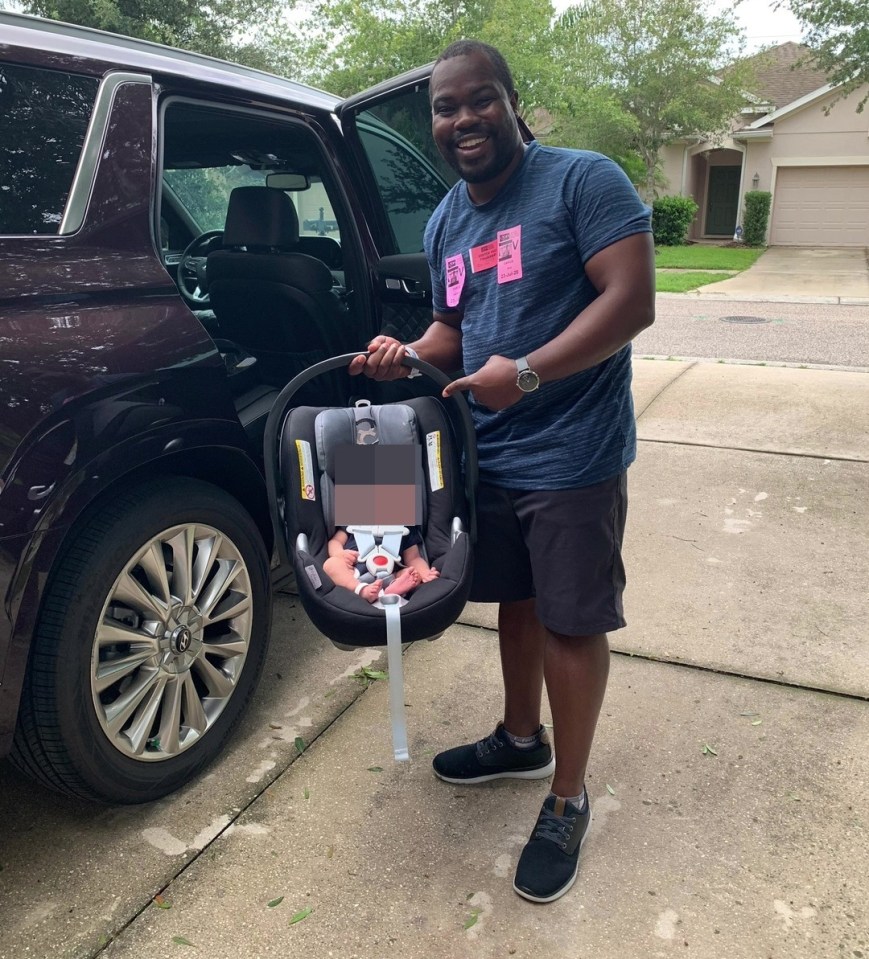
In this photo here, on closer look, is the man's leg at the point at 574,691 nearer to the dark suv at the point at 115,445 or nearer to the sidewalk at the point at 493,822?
the sidewalk at the point at 493,822

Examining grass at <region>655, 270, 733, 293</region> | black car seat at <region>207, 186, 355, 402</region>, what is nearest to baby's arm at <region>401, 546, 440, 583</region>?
black car seat at <region>207, 186, 355, 402</region>

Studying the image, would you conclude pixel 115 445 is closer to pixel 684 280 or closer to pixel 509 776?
pixel 509 776

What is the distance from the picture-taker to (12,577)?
5.82 feet

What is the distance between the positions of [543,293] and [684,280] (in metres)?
15.7

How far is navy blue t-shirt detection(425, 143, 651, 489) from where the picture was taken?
178 cm

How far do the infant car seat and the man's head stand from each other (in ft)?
1.50

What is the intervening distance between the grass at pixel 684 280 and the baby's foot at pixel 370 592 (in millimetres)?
13885

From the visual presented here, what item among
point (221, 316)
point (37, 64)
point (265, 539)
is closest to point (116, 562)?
point (265, 539)

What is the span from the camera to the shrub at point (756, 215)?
24891mm

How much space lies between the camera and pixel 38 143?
1.96 metres

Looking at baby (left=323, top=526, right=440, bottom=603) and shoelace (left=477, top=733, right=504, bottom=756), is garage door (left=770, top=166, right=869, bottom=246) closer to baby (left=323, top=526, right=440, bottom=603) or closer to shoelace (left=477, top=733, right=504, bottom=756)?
shoelace (left=477, top=733, right=504, bottom=756)

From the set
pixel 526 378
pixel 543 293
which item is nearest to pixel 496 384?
pixel 526 378

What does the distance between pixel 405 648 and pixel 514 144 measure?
73.4 inches

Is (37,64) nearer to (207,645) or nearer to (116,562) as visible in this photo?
(116,562)
